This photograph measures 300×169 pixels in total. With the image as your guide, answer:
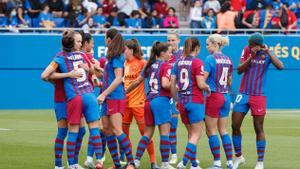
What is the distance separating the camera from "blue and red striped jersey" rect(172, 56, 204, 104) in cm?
1441

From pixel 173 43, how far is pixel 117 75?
7.18ft

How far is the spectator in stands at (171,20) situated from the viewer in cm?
3447

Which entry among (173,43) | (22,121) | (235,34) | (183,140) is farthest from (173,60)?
(235,34)

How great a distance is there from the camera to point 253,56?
15359mm

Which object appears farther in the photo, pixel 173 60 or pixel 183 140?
pixel 183 140

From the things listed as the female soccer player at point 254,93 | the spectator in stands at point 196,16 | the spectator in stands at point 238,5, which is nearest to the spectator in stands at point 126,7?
the spectator in stands at point 196,16

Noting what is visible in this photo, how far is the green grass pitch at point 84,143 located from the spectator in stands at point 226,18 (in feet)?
22.2

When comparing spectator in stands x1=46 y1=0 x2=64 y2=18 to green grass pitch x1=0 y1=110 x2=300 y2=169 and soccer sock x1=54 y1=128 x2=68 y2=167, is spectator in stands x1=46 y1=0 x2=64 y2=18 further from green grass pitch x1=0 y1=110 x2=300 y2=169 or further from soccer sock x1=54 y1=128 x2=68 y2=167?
soccer sock x1=54 y1=128 x2=68 y2=167

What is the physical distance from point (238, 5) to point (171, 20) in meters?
2.92

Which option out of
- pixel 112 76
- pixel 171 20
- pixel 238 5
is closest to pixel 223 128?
pixel 112 76

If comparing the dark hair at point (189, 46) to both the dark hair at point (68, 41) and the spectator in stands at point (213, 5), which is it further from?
the spectator in stands at point (213, 5)

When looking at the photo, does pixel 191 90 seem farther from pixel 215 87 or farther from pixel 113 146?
pixel 113 146

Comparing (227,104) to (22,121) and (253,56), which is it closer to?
(253,56)

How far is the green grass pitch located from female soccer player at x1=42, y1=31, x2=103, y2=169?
1454mm
